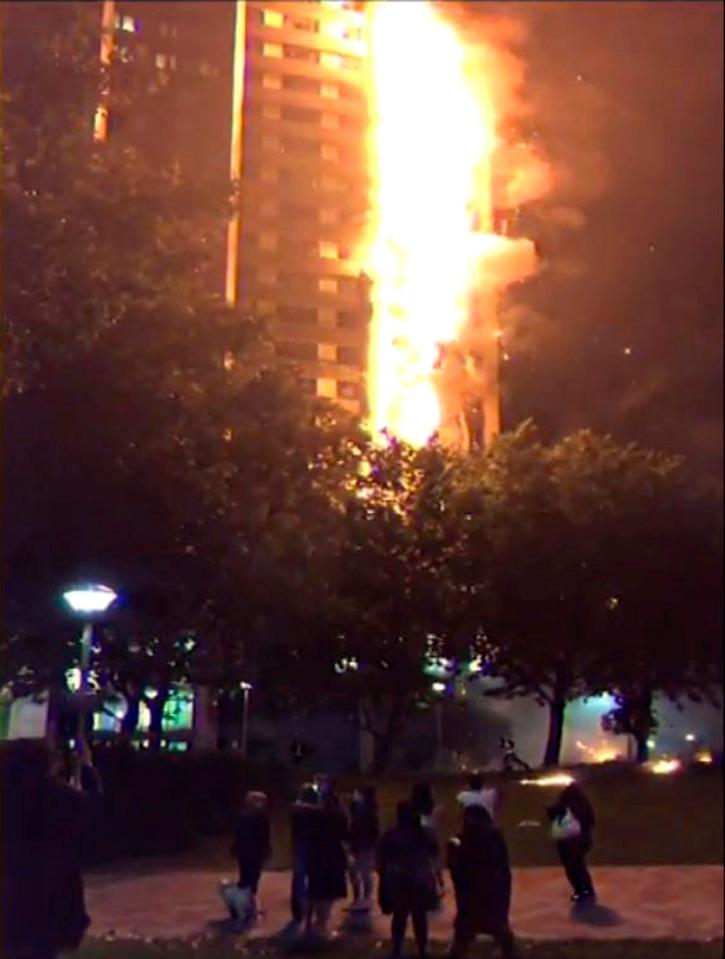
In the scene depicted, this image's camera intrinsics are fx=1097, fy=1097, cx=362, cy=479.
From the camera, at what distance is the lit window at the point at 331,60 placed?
512cm

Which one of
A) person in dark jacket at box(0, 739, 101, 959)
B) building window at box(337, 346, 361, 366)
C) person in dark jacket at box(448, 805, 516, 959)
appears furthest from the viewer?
building window at box(337, 346, 361, 366)

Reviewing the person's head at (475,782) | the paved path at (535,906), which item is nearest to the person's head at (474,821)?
the person's head at (475,782)

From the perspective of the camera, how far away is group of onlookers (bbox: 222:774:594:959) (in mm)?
3855

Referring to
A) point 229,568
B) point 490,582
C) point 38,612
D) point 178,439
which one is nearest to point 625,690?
point 490,582

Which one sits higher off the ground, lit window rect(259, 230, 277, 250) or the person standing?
lit window rect(259, 230, 277, 250)

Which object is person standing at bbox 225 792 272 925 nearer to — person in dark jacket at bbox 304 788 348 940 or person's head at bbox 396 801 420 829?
person in dark jacket at bbox 304 788 348 940

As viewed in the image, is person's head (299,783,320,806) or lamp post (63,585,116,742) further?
person's head (299,783,320,806)

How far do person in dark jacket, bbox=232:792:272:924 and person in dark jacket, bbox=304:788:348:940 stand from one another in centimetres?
17

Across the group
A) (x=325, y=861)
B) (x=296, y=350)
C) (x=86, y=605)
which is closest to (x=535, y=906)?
(x=325, y=861)

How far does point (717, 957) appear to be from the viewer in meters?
4.30

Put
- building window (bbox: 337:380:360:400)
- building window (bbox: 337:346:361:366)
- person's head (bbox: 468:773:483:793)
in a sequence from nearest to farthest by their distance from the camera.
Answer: person's head (bbox: 468:773:483:793) → building window (bbox: 337:346:361:366) → building window (bbox: 337:380:360:400)

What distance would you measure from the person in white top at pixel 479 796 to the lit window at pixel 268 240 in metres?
2.47

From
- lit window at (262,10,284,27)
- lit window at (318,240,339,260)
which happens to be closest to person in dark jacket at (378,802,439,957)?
lit window at (318,240,339,260)

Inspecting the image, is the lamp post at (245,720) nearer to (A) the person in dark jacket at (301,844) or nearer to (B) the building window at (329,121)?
(A) the person in dark jacket at (301,844)
